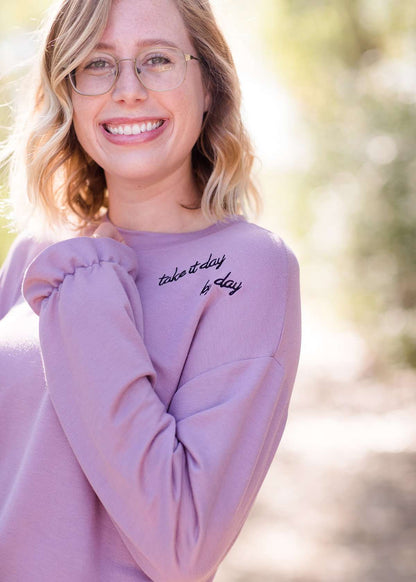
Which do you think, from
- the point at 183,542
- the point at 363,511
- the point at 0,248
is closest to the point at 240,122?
the point at 183,542

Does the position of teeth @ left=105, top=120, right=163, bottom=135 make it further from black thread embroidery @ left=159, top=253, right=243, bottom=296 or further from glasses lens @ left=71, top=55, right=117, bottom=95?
black thread embroidery @ left=159, top=253, right=243, bottom=296

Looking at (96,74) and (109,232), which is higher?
(96,74)

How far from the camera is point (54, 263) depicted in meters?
1.69

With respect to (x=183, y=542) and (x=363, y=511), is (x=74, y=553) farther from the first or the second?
(x=363, y=511)

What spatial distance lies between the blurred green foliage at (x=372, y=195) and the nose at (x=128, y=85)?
14.6 ft

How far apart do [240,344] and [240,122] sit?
731mm

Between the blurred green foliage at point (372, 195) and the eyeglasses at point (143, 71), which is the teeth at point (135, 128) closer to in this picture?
the eyeglasses at point (143, 71)

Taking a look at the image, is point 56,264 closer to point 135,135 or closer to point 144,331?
point 144,331

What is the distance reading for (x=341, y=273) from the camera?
6.96 meters

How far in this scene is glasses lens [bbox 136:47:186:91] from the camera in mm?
1838

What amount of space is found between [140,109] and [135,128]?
0.04 meters

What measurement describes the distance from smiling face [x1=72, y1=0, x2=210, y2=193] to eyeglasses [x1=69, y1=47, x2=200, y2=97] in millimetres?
12

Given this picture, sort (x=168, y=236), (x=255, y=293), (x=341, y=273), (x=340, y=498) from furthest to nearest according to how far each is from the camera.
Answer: (x=341, y=273) < (x=340, y=498) < (x=168, y=236) < (x=255, y=293)

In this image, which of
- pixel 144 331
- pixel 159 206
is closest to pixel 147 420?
pixel 144 331
